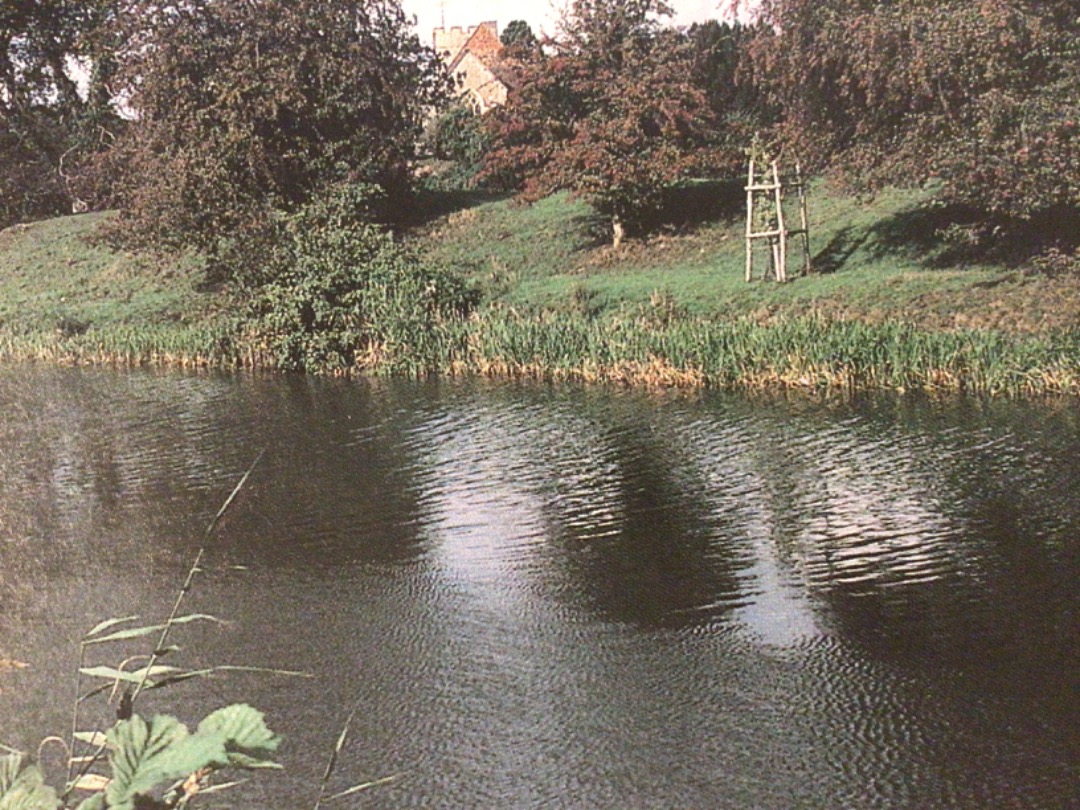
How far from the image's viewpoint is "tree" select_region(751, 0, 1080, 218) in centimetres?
1870

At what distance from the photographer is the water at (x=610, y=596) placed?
6051 millimetres

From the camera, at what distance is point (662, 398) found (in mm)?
17406

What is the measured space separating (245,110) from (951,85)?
16211 millimetres

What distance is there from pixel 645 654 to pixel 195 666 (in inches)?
101

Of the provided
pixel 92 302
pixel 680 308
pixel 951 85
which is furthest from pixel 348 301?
pixel 92 302

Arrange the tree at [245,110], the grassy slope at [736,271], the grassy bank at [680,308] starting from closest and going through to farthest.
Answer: the grassy bank at [680,308] → the grassy slope at [736,271] → the tree at [245,110]

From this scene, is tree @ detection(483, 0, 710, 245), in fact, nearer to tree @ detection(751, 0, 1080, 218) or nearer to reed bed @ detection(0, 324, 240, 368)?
tree @ detection(751, 0, 1080, 218)

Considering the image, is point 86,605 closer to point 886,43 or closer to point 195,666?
point 195,666

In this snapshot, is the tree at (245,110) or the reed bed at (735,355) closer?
the reed bed at (735,355)

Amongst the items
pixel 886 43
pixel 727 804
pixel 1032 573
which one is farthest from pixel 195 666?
pixel 886 43

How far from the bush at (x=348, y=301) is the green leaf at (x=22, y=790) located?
61.6 feet

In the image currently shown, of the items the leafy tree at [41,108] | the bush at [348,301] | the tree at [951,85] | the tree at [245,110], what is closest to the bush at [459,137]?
the tree at [245,110]

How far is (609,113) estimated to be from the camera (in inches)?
1107

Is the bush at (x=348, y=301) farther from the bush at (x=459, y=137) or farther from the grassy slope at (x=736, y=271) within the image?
the bush at (x=459, y=137)
